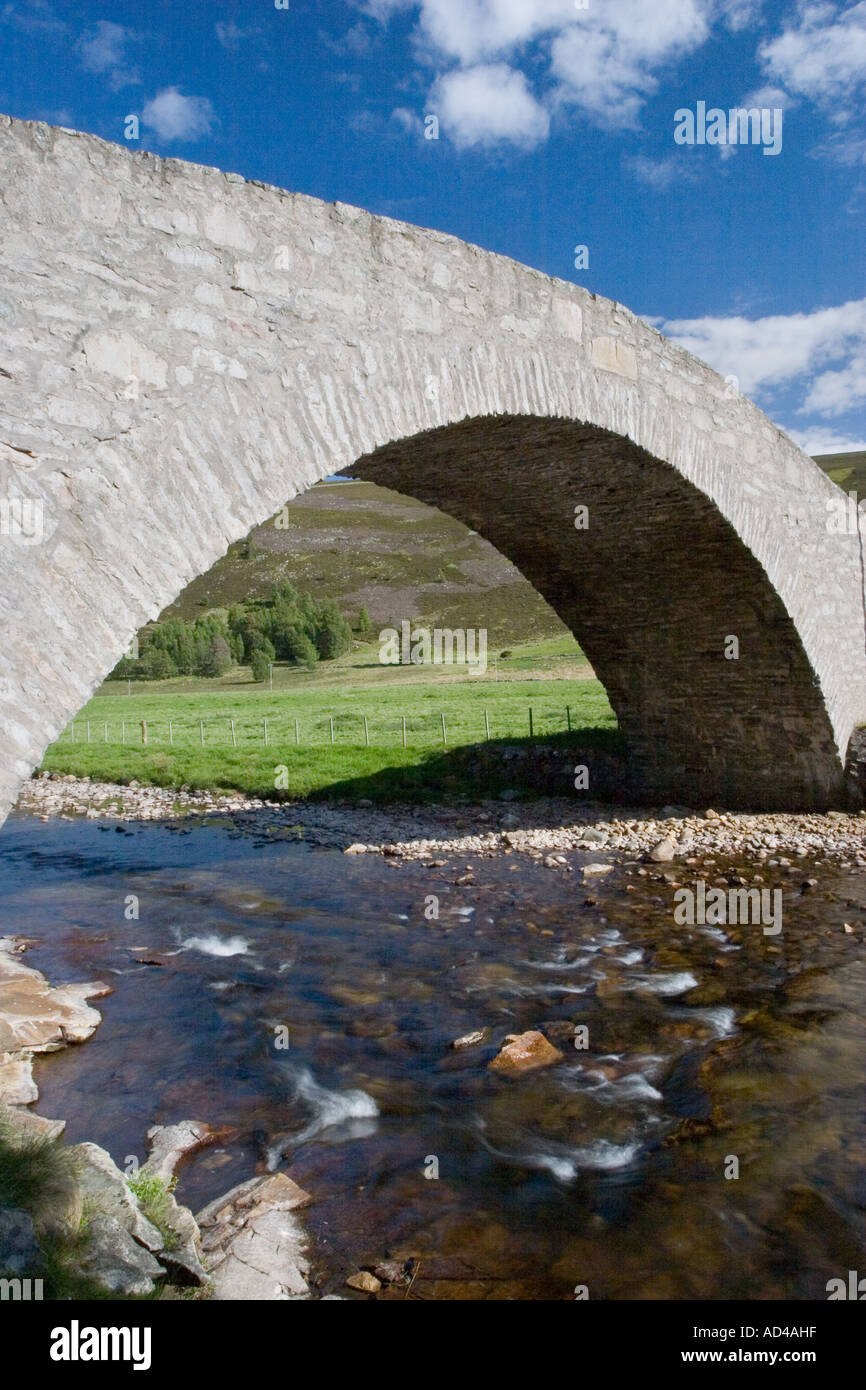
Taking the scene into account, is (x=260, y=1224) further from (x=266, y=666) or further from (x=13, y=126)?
(x=266, y=666)

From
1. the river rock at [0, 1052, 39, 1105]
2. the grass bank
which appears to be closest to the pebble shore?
the grass bank

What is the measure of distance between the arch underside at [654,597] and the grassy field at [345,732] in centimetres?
233

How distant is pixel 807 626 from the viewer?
9695mm

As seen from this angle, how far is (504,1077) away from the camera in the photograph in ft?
15.8

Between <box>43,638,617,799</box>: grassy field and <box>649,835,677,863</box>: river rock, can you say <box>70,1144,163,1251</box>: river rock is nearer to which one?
<box>649,835,677,863</box>: river rock

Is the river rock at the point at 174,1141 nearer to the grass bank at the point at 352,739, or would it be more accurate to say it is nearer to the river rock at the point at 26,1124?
the river rock at the point at 26,1124

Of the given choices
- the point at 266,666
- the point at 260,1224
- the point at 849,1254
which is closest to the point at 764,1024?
the point at 849,1254

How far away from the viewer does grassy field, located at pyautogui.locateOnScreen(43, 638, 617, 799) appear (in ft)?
47.1

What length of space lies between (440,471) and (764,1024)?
199 inches

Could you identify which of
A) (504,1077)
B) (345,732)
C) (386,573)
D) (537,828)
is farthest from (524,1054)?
(386,573)

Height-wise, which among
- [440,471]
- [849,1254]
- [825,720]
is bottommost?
[849,1254]
